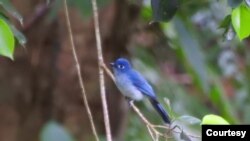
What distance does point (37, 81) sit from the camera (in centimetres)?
236

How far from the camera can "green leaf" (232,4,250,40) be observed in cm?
116

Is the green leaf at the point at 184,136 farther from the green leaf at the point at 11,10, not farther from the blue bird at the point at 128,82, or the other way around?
the green leaf at the point at 11,10

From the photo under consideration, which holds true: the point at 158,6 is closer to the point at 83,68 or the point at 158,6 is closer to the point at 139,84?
the point at 139,84

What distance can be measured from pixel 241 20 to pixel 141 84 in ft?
0.77

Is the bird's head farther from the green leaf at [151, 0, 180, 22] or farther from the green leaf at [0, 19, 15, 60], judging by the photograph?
the green leaf at [0, 19, 15, 60]

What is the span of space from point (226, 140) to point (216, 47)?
1.88m

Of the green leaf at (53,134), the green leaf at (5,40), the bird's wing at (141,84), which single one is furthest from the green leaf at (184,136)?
the green leaf at (53,134)

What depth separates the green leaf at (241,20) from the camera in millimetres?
1161

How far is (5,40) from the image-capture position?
1175 millimetres

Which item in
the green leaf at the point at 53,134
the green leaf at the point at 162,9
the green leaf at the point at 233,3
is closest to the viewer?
the green leaf at the point at 233,3

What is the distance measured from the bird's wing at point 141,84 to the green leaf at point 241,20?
7.5 inches

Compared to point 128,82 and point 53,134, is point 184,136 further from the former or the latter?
point 53,134

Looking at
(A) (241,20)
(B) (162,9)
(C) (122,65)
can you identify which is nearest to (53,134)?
(C) (122,65)

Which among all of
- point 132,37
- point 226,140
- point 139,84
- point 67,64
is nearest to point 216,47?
point 132,37
